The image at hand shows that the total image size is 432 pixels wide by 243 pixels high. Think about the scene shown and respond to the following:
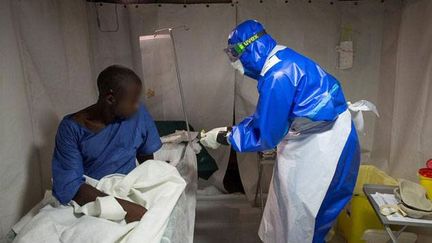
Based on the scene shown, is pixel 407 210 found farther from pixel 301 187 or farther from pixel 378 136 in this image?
pixel 378 136

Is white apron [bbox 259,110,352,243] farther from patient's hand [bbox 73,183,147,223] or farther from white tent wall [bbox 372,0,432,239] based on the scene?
white tent wall [bbox 372,0,432,239]

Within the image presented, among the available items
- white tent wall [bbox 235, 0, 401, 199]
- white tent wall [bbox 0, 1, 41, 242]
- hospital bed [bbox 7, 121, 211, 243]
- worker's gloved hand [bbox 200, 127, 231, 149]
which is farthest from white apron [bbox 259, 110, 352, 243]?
white tent wall [bbox 0, 1, 41, 242]

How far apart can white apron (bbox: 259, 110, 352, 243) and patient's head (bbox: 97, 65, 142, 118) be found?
72 cm

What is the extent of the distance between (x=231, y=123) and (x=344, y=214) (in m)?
1.05

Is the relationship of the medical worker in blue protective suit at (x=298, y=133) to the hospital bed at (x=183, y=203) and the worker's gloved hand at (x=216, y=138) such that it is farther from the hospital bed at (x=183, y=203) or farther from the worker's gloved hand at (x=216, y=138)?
the hospital bed at (x=183, y=203)

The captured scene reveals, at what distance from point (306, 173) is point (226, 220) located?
1119 mm

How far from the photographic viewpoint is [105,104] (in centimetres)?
128

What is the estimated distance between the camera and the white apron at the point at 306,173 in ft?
4.37

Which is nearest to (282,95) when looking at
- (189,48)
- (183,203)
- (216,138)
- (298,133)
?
(298,133)

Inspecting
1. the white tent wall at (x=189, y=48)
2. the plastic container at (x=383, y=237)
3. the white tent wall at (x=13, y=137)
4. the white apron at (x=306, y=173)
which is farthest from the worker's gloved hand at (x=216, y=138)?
the plastic container at (x=383, y=237)

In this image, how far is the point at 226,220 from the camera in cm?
229

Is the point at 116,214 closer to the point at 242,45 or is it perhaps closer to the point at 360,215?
the point at 242,45

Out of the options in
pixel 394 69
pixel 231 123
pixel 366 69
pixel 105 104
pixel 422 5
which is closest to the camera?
pixel 105 104

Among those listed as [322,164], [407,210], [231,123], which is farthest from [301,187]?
[231,123]
